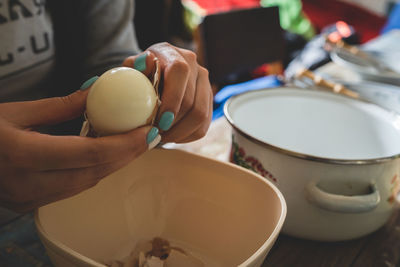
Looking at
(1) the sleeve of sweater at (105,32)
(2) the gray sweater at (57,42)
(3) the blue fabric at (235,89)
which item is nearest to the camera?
(2) the gray sweater at (57,42)

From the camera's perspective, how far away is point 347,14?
271 centimetres

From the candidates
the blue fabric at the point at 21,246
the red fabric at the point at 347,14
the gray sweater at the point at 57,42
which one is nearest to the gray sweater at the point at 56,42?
the gray sweater at the point at 57,42

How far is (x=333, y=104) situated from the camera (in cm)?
47

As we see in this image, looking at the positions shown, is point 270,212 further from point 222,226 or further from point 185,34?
point 185,34

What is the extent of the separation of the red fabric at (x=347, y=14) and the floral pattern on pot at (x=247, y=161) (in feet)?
8.15

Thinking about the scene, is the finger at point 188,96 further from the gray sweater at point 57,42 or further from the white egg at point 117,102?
the gray sweater at point 57,42

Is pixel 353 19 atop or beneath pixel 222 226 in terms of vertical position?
beneath

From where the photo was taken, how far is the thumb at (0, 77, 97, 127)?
0.26 meters

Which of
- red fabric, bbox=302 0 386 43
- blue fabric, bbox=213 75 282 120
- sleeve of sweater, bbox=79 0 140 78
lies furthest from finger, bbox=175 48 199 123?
red fabric, bbox=302 0 386 43

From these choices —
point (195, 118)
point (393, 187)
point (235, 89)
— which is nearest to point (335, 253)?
point (393, 187)

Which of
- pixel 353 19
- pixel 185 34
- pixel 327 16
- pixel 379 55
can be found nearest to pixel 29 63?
pixel 379 55

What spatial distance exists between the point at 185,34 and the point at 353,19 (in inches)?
66.4

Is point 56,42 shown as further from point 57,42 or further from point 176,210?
point 176,210

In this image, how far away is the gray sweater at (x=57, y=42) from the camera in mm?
506
